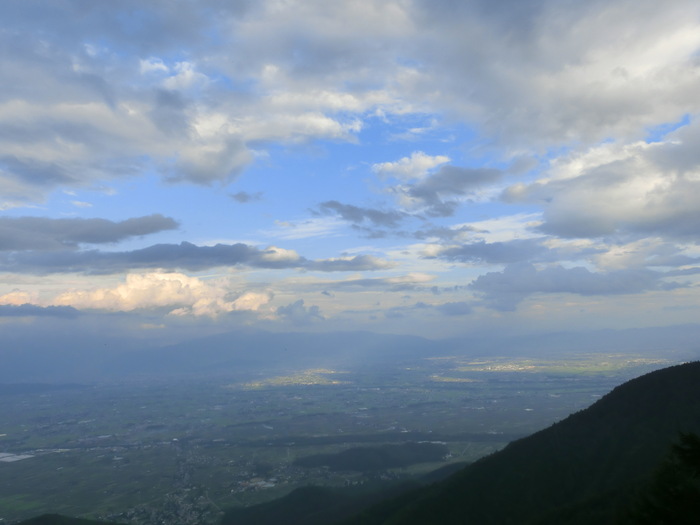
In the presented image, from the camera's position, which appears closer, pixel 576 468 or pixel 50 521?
pixel 576 468

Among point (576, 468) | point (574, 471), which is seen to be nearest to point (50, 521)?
point (574, 471)

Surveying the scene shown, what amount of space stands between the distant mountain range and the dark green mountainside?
203 millimetres

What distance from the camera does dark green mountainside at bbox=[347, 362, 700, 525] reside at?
92.2 m

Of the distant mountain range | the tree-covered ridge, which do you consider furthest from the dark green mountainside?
the tree-covered ridge

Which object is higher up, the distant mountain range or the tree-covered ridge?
the distant mountain range

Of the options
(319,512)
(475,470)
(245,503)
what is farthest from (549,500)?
(245,503)

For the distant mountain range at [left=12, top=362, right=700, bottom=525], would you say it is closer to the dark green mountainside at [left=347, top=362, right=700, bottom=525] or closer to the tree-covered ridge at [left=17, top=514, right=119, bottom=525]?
the dark green mountainside at [left=347, top=362, right=700, bottom=525]

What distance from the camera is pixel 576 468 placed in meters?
105

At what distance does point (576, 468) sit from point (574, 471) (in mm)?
Answer: 1320

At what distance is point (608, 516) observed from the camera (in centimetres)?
7794

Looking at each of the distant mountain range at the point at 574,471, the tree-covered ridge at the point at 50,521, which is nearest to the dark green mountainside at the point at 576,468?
the distant mountain range at the point at 574,471

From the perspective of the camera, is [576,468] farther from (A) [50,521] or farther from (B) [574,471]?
(A) [50,521]

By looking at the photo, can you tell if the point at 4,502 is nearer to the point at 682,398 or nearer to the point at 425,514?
the point at 425,514

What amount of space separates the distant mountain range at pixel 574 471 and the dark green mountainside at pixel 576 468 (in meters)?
0.20
